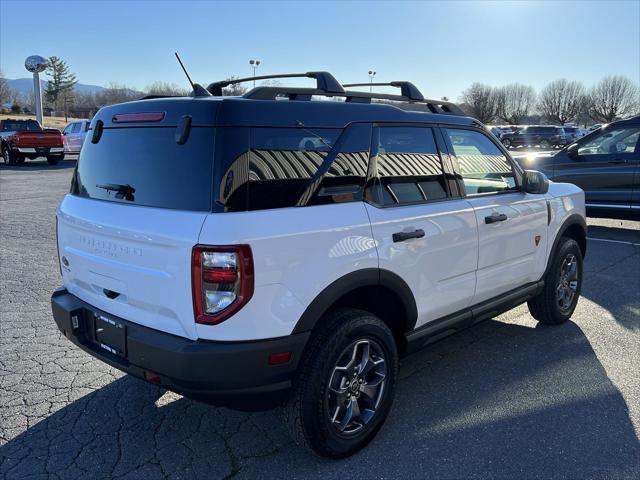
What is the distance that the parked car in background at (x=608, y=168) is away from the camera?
8945 millimetres

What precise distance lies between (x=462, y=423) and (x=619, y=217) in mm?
7378

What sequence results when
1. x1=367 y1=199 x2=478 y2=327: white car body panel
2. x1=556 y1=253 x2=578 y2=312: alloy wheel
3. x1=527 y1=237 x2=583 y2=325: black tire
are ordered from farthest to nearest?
x1=556 y1=253 x2=578 y2=312: alloy wheel
x1=527 y1=237 x2=583 y2=325: black tire
x1=367 y1=199 x2=478 y2=327: white car body panel

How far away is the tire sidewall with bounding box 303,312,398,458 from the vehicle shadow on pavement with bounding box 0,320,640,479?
0.34ft

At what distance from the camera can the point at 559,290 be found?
486 cm

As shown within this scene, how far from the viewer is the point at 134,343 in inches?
102

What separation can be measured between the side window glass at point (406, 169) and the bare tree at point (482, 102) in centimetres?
9759

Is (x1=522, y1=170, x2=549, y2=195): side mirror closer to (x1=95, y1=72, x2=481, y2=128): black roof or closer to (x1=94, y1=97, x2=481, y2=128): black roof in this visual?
(x1=95, y1=72, x2=481, y2=128): black roof

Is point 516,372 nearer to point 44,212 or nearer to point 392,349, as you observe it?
point 392,349

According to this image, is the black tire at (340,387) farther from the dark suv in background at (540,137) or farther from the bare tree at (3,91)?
the bare tree at (3,91)

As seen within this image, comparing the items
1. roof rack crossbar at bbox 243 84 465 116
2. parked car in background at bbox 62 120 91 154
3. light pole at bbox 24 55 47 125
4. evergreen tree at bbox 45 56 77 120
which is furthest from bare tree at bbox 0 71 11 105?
roof rack crossbar at bbox 243 84 465 116

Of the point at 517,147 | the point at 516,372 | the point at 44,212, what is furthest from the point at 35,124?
the point at 517,147

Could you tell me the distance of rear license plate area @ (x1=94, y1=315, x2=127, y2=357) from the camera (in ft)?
8.78

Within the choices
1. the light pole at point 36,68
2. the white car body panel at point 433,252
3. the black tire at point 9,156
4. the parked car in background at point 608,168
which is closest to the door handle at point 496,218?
the white car body panel at point 433,252

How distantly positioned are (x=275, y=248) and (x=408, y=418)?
159 cm
